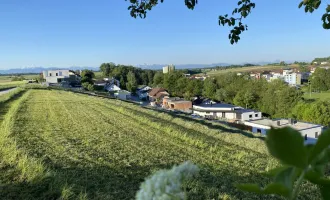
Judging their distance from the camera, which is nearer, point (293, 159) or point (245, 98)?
point (293, 159)

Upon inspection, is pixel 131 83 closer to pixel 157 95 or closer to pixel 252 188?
pixel 157 95

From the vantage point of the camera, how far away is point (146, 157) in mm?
6645

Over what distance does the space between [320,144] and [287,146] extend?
7 cm

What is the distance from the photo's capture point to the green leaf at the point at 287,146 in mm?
382

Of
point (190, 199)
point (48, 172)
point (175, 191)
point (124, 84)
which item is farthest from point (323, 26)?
point (124, 84)

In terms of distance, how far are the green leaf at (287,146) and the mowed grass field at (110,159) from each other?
8.51 ft

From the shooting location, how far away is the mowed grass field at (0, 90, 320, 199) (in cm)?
449

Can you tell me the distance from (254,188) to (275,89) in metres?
52.7

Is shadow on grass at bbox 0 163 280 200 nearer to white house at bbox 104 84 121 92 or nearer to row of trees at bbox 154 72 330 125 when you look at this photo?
row of trees at bbox 154 72 330 125

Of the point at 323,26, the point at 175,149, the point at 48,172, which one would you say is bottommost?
the point at 175,149

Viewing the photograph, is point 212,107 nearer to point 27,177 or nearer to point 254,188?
point 27,177

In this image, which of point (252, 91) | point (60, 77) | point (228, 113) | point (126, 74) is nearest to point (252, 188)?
point (228, 113)

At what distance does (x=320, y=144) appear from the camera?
421mm

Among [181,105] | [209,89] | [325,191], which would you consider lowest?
[181,105]
